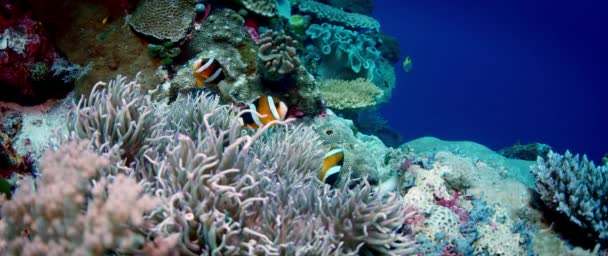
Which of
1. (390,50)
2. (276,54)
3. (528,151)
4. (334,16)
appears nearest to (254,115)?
(276,54)

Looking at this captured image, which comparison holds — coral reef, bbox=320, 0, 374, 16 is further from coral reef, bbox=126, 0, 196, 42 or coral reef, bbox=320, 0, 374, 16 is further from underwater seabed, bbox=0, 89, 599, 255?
underwater seabed, bbox=0, 89, 599, 255

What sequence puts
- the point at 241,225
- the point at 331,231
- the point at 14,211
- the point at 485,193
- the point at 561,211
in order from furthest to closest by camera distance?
the point at 485,193 < the point at 561,211 < the point at 331,231 < the point at 241,225 < the point at 14,211

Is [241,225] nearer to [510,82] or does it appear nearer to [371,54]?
[371,54]

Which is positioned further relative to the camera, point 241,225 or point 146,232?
point 241,225

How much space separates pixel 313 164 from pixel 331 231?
3.50ft

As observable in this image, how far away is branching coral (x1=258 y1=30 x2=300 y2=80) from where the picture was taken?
179 inches

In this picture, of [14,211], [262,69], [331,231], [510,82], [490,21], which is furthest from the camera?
[510,82]

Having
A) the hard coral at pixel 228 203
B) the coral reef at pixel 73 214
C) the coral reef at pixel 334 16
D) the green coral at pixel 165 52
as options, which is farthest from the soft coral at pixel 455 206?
the coral reef at pixel 334 16

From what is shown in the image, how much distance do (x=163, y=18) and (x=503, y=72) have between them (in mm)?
92407

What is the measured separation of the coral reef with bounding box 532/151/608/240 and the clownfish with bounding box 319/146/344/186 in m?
2.44

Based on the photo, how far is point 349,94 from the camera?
7336 mm

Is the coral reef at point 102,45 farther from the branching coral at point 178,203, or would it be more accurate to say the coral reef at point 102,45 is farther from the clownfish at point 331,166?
the clownfish at point 331,166

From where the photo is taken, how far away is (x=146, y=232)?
1.86 m

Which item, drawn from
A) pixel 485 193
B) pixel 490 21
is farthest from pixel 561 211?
pixel 490 21
